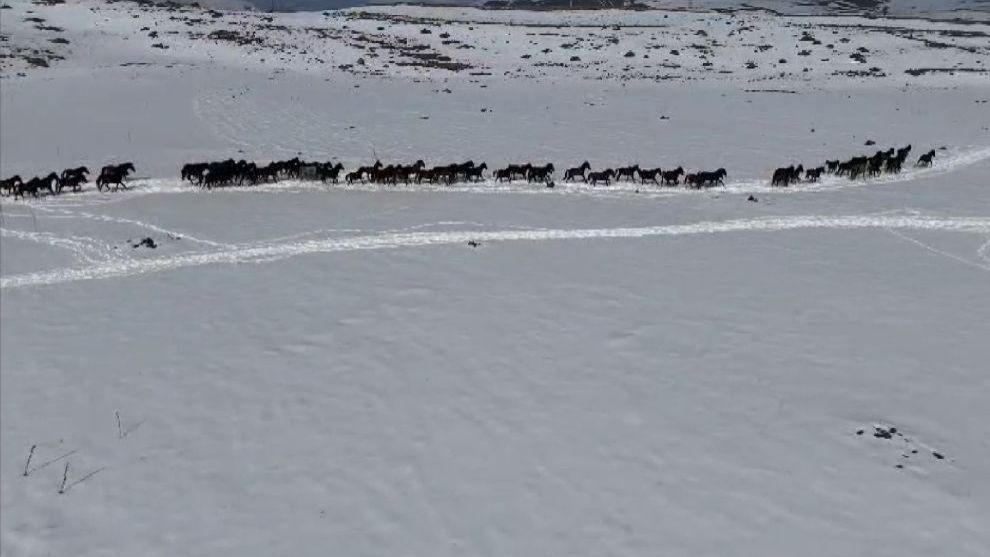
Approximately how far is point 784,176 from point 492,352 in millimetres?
14239

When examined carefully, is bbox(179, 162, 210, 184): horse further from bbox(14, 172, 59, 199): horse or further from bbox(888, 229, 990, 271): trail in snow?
bbox(888, 229, 990, 271): trail in snow

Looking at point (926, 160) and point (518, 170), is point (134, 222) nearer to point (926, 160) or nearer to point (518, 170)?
point (518, 170)

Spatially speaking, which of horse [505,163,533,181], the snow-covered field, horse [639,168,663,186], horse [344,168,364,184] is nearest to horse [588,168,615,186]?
the snow-covered field

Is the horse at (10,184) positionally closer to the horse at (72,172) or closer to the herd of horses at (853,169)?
the horse at (72,172)

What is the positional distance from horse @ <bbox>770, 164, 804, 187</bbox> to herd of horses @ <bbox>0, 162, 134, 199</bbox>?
19.2 meters

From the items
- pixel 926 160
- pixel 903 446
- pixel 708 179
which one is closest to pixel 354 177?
pixel 708 179

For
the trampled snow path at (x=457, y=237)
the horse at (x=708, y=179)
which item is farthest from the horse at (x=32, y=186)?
the horse at (x=708, y=179)

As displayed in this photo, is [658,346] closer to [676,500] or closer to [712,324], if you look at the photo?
[712,324]

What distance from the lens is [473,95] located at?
39.8 m

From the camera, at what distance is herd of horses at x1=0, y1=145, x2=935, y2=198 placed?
23.2 meters

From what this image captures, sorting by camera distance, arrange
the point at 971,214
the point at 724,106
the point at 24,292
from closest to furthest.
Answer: the point at 24,292, the point at 971,214, the point at 724,106

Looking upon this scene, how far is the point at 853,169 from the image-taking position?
24812 mm

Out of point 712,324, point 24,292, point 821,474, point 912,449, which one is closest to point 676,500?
point 821,474

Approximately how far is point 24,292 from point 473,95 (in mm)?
26906
